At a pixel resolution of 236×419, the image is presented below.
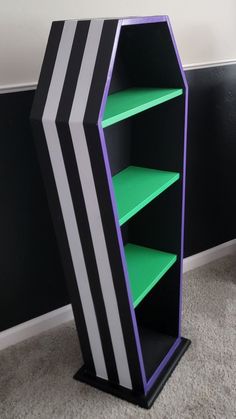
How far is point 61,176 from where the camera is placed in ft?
3.93

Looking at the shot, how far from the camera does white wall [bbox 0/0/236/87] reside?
1.36 metres

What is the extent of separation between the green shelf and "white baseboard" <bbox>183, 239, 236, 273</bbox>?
0.60 metres

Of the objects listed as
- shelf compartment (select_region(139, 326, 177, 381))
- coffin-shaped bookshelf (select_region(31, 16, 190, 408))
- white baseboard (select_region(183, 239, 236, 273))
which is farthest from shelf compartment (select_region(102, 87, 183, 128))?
white baseboard (select_region(183, 239, 236, 273))

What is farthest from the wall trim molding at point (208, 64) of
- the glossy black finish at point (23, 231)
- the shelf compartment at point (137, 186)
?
the glossy black finish at point (23, 231)

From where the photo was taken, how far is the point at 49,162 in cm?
120

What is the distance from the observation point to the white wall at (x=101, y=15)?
1.36 m

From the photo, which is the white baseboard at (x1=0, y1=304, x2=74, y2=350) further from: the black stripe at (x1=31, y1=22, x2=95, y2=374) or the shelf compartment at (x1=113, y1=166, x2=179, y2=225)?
the shelf compartment at (x1=113, y1=166, x2=179, y2=225)

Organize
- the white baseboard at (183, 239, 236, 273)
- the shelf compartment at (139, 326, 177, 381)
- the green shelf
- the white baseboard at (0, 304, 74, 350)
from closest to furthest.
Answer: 1. the green shelf
2. the shelf compartment at (139, 326, 177, 381)
3. the white baseboard at (0, 304, 74, 350)
4. the white baseboard at (183, 239, 236, 273)

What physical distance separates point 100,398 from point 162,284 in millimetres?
490

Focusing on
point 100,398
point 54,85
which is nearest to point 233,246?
point 100,398

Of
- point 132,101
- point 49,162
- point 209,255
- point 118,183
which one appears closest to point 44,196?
point 118,183

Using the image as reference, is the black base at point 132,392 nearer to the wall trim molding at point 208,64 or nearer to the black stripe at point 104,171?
the black stripe at point 104,171

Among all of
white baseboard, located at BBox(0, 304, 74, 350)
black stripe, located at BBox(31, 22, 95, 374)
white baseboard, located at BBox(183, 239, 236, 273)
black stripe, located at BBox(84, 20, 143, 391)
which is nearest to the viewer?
black stripe, located at BBox(84, 20, 143, 391)

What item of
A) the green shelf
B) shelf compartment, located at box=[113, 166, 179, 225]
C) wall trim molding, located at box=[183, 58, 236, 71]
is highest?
wall trim molding, located at box=[183, 58, 236, 71]
